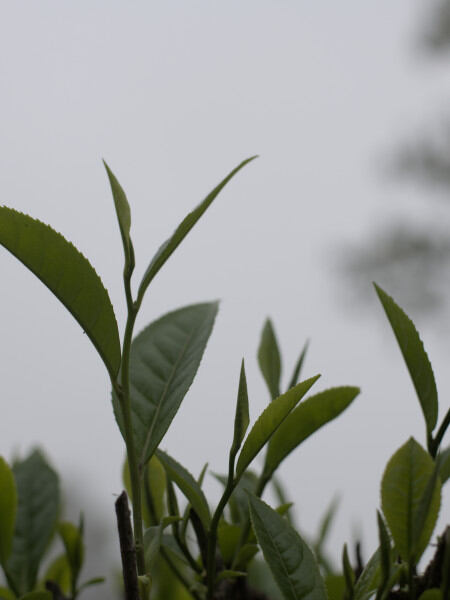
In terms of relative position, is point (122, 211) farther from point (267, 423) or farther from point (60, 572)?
point (60, 572)

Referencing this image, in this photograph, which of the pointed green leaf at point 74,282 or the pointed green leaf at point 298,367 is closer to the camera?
the pointed green leaf at point 74,282

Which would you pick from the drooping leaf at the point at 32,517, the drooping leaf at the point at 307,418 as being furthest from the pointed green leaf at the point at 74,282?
the drooping leaf at the point at 32,517

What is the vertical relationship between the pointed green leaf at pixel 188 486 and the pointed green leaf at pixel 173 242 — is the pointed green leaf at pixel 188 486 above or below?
below

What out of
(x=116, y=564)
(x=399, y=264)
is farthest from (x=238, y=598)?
(x=399, y=264)

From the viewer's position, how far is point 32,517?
0.47 m

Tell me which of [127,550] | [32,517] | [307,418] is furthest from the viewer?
[32,517]

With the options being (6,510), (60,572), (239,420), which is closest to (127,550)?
(239,420)

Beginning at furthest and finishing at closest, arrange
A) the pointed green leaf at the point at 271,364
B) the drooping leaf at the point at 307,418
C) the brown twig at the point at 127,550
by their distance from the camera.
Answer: the pointed green leaf at the point at 271,364 < the drooping leaf at the point at 307,418 < the brown twig at the point at 127,550

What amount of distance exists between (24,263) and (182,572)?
0.19 meters

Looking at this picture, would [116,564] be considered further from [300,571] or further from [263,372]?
[300,571]

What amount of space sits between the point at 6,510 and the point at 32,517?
7cm

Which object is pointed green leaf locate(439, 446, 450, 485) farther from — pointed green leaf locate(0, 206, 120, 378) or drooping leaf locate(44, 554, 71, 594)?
drooping leaf locate(44, 554, 71, 594)

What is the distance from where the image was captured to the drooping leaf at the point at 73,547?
1.45 ft

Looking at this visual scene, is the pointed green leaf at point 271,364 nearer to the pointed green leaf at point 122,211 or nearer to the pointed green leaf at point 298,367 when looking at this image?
the pointed green leaf at point 298,367
